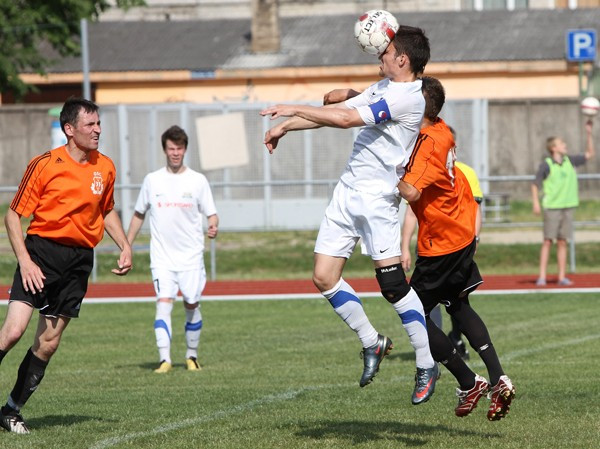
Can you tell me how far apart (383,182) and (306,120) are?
0.79m

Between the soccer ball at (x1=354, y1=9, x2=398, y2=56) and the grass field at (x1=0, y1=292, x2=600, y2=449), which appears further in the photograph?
the grass field at (x1=0, y1=292, x2=600, y2=449)

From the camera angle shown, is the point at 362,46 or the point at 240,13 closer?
the point at 362,46

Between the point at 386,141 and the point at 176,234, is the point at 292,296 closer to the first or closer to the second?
the point at 176,234

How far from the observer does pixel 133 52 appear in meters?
40.4

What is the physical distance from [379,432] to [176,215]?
468cm

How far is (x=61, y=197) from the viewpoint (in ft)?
26.9

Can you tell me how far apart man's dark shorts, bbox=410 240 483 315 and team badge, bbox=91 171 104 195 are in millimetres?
2126

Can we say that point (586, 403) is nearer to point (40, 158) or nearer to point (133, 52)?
point (40, 158)

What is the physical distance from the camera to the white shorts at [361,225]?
785 centimetres

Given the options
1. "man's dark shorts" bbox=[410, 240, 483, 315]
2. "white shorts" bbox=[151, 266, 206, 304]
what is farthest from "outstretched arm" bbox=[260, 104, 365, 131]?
"white shorts" bbox=[151, 266, 206, 304]

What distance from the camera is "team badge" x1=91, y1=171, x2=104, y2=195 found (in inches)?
326

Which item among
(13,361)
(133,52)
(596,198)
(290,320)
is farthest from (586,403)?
(133,52)

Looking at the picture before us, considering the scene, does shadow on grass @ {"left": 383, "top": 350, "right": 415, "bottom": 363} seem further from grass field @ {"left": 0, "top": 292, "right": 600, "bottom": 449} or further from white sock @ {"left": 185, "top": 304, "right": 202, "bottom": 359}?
white sock @ {"left": 185, "top": 304, "right": 202, "bottom": 359}

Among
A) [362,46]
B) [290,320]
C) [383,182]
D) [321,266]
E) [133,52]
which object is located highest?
[133,52]
